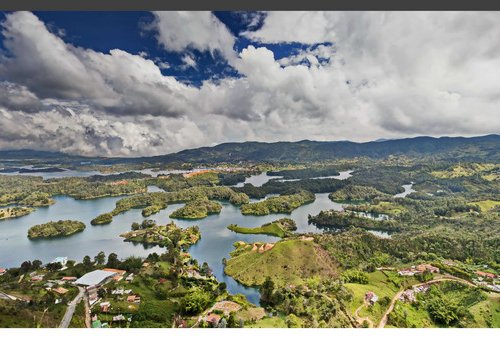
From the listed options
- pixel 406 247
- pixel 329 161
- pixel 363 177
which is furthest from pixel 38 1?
pixel 329 161

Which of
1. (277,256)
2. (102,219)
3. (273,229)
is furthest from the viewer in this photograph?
(102,219)

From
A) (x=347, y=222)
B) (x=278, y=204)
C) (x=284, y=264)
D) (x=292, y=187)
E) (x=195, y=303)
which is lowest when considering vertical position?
(x=347, y=222)

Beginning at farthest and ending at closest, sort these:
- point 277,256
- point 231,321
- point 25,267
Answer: point 277,256 → point 25,267 → point 231,321

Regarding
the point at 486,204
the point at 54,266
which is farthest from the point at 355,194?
the point at 54,266

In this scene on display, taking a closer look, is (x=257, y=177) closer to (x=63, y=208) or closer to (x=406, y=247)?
(x=63, y=208)

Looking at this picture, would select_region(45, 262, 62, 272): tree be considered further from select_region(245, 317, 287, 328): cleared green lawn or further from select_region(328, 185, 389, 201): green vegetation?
select_region(328, 185, 389, 201): green vegetation

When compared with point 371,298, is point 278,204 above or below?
below

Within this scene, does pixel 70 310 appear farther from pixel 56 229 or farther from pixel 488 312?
pixel 56 229

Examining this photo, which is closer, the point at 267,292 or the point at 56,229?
the point at 267,292
